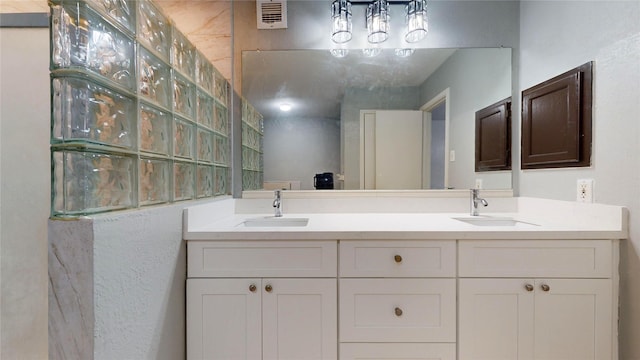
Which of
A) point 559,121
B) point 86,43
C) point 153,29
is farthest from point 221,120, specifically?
point 559,121

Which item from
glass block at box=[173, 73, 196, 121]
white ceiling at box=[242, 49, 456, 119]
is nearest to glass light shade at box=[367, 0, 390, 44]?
white ceiling at box=[242, 49, 456, 119]

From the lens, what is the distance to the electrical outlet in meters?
1.17

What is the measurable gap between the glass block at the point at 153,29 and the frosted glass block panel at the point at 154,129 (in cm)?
22

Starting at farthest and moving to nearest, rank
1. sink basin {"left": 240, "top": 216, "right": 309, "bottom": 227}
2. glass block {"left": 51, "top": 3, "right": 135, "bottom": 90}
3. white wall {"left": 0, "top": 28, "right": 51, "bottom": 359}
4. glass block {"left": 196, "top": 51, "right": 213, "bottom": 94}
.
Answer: sink basin {"left": 240, "top": 216, "right": 309, "bottom": 227} < glass block {"left": 196, "top": 51, "right": 213, "bottom": 94} < white wall {"left": 0, "top": 28, "right": 51, "bottom": 359} < glass block {"left": 51, "top": 3, "right": 135, "bottom": 90}

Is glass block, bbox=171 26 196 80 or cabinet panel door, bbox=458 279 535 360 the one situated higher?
glass block, bbox=171 26 196 80

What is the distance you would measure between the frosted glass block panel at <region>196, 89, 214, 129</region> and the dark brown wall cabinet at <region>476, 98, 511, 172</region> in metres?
1.54

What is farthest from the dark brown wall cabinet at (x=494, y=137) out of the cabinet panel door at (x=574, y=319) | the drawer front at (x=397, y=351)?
the drawer front at (x=397, y=351)

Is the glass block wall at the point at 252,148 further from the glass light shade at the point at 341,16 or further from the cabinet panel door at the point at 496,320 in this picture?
the cabinet panel door at the point at 496,320

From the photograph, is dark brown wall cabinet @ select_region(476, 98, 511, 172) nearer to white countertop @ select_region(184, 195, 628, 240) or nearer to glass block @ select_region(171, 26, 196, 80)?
white countertop @ select_region(184, 195, 628, 240)

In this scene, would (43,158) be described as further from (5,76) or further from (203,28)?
(203,28)

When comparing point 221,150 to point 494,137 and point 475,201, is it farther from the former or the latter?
point 494,137

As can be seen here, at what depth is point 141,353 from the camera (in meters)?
0.87

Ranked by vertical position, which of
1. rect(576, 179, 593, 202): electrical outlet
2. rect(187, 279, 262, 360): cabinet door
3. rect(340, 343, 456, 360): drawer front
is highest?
rect(576, 179, 593, 202): electrical outlet

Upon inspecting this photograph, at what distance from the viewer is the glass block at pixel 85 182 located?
670 mm
